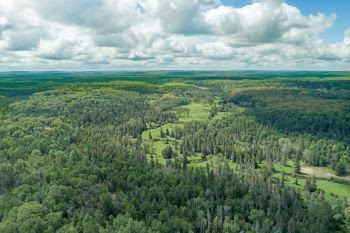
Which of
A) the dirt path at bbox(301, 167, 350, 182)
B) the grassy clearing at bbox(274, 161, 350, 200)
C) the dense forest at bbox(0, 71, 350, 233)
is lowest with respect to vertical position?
the dirt path at bbox(301, 167, 350, 182)

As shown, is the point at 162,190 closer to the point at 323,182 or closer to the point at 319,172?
the point at 323,182

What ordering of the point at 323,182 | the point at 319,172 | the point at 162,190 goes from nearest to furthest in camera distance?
the point at 162,190, the point at 323,182, the point at 319,172

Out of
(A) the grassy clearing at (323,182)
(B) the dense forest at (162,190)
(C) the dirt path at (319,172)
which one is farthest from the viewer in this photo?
(C) the dirt path at (319,172)

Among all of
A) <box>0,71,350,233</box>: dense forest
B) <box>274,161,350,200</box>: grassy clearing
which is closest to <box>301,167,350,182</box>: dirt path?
<box>274,161,350,200</box>: grassy clearing

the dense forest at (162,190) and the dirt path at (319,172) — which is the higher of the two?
the dense forest at (162,190)

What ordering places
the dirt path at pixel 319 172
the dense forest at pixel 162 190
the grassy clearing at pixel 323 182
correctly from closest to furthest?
the dense forest at pixel 162 190 → the grassy clearing at pixel 323 182 → the dirt path at pixel 319 172

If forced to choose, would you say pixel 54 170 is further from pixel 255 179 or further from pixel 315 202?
pixel 315 202

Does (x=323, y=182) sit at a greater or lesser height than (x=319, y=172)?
greater

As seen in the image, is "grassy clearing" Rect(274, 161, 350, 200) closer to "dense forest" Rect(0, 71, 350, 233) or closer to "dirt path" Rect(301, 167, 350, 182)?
"dirt path" Rect(301, 167, 350, 182)

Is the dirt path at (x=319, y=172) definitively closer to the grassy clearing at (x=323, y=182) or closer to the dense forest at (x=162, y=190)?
the grassy clearing at (x=323, y=182)

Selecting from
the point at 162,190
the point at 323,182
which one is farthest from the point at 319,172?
the point at 162,190

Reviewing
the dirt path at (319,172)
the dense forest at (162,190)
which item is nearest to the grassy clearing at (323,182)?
the dirt path at (319,172)
